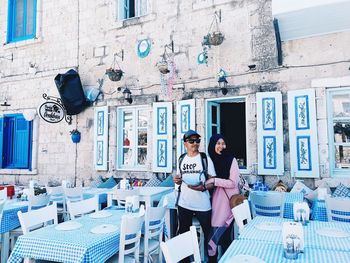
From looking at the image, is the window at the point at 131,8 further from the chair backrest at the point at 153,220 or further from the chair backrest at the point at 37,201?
the chair backrest at the point at 153,220

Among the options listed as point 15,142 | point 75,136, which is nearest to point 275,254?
point 75,136

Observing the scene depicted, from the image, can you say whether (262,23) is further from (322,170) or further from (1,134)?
(1,134)

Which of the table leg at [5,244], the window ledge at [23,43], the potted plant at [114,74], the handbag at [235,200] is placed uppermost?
the window ledge at [23,43]

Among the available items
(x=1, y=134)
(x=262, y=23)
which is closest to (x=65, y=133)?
(x=1, y=134)

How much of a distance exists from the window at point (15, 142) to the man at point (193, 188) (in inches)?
227

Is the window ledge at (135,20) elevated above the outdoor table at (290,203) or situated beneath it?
elevated above

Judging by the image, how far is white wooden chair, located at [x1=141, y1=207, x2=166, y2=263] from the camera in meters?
3.41

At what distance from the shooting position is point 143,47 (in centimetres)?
714

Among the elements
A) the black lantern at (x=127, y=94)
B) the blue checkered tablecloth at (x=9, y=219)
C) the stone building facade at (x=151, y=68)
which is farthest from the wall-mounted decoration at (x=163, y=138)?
the blue checkered tablecloth at (x=9, y=219)

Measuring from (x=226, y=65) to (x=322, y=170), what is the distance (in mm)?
2542

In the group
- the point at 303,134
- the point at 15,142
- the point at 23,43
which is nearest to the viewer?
the point at 303,134

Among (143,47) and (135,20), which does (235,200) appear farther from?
(135,20)

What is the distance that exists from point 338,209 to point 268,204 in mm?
817

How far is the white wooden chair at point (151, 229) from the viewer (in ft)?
11.2
